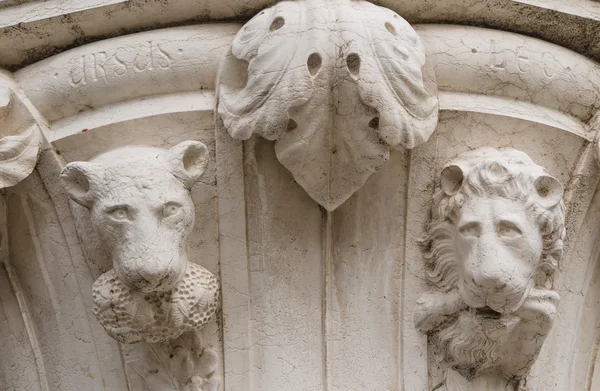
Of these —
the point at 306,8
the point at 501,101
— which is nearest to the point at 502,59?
the point at 501,101

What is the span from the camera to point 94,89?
258cm

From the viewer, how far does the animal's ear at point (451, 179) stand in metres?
2.54

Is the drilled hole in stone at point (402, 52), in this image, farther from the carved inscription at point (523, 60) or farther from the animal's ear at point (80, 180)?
the animal's ear at point (80, 180)

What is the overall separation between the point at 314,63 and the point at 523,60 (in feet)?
1.38

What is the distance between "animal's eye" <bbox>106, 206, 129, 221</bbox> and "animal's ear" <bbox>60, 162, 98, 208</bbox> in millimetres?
60

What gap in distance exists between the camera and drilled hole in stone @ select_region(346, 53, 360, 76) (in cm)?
242

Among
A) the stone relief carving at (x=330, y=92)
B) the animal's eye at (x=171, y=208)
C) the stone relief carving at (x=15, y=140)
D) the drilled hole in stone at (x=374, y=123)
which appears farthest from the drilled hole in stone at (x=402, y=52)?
the stone relief carving at (x=15, y=140)

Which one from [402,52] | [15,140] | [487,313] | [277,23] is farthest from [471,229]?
[15,140]

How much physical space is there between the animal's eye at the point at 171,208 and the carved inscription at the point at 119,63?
11.6 inches

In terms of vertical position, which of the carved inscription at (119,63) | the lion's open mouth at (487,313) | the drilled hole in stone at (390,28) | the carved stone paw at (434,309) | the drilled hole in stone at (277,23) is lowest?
the carved stone paw at (434,309)

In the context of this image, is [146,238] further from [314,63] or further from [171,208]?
[314,63]

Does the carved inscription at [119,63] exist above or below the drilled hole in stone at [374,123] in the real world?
above

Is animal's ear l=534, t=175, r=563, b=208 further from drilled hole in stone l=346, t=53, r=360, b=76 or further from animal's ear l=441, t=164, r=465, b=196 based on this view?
drilled hole in stone l=346, t=53, r=360, b=76

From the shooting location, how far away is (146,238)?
7.69 feet
